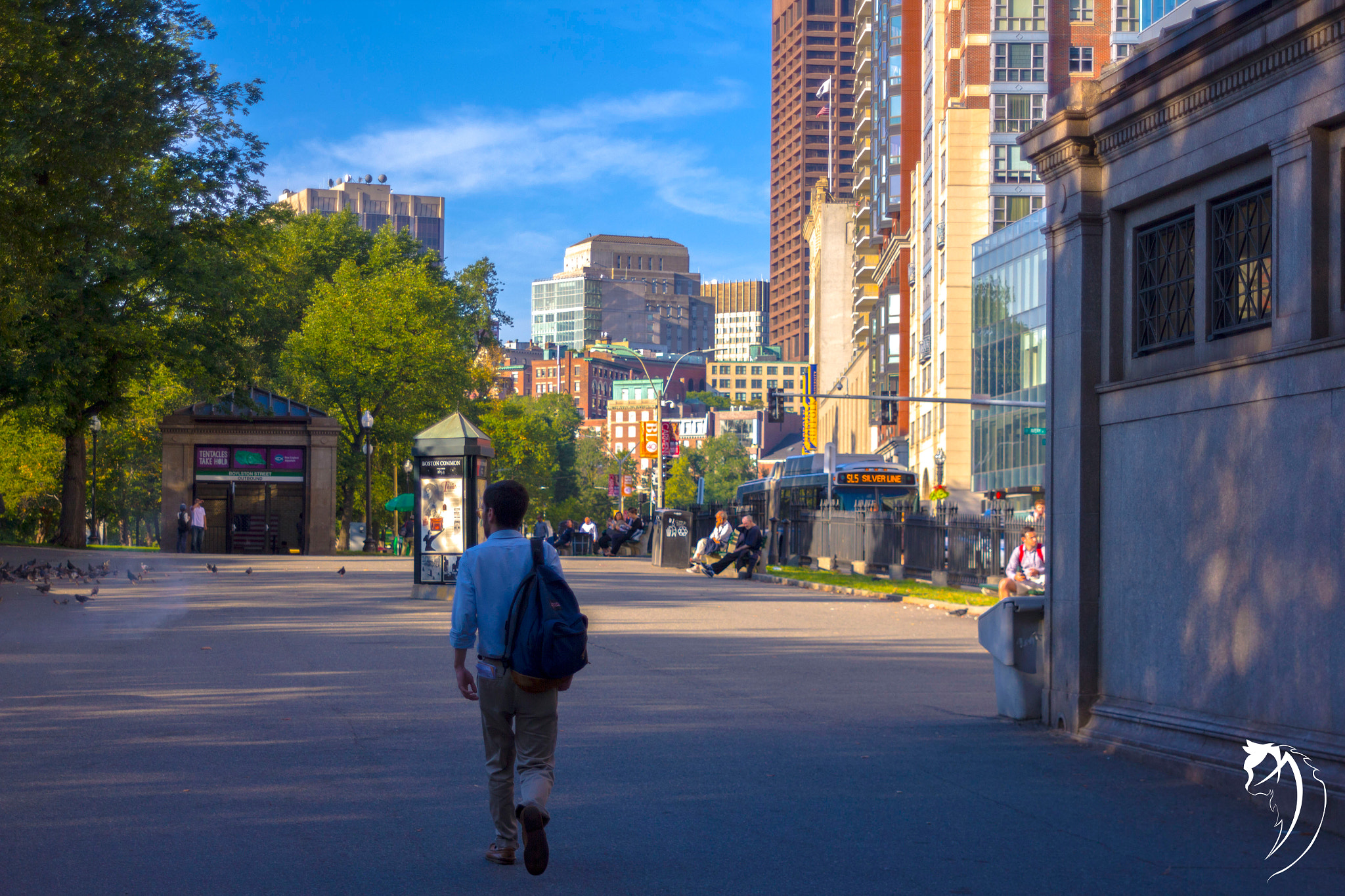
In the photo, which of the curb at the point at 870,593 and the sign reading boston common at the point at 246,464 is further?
the sign reading boston common at the point at 246,464

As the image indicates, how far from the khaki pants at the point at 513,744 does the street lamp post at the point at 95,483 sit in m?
33.1

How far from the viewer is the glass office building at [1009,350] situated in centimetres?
5425

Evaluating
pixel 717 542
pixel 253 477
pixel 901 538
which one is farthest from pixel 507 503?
pixel 253 477

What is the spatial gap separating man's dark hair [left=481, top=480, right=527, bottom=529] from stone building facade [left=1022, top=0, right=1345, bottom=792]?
13.9ft

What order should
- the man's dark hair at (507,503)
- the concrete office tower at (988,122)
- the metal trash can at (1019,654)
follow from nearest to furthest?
the man's dark hair at (507,503) → the metal trash can at (1019,654) → the concrete office tower at (988,122)

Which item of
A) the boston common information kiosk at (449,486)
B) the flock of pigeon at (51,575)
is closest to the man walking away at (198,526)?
the flock of pigeon at (51,575)

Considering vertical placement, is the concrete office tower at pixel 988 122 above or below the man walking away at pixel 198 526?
above

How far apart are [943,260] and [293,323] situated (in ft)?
110

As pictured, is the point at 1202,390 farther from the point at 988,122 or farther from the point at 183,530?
the point at 988,122

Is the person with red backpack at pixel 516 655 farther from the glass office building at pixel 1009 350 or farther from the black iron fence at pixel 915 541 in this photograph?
the glass office building at pixel 1009 350

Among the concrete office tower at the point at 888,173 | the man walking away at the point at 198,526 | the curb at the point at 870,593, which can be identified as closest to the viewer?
the curb at the point at 870,593

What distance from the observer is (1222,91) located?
26.2 ft

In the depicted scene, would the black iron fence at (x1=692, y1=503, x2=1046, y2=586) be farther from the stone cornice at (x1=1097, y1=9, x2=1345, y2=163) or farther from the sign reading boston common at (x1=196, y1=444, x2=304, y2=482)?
the sign reading boston common at (x1=196, y1=444, x2=304, y2=482)

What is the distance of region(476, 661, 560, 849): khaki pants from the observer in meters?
5.61
